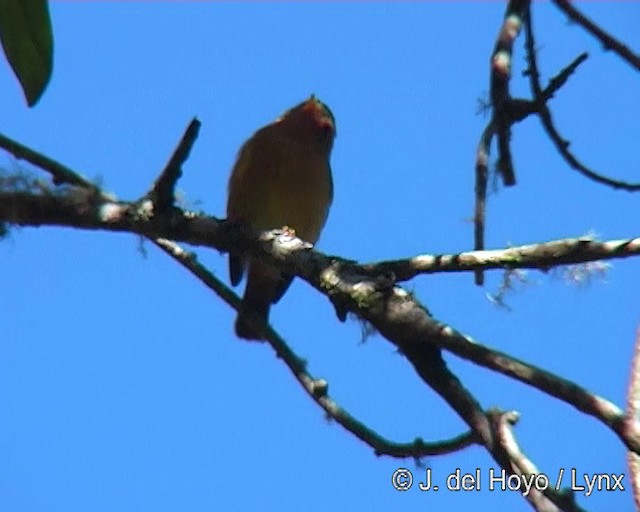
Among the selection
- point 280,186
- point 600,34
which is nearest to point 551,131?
point 600,34

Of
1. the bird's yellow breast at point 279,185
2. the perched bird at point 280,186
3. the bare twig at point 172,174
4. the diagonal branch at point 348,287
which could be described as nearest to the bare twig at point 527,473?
the diagonal branch at point 348,287

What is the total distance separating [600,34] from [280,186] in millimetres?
2321

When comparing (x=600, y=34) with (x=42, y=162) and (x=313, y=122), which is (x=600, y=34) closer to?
(x=42, y=162)

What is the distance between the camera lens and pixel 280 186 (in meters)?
4.33

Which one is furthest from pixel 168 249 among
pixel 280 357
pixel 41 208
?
pixel 41 208

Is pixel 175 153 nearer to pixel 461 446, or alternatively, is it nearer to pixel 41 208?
pixel 41 208

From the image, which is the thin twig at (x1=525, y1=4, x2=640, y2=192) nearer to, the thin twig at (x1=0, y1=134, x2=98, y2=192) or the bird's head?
the thin twig at (x1=0, y1=134, x2=98, y2=192)

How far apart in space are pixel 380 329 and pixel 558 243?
365 mm

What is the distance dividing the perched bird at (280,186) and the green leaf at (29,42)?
2518 mm

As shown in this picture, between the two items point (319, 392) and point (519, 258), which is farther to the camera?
point (319, 392)

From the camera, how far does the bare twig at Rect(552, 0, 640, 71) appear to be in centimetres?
212

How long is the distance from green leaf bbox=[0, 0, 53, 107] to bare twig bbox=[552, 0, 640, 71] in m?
1.26

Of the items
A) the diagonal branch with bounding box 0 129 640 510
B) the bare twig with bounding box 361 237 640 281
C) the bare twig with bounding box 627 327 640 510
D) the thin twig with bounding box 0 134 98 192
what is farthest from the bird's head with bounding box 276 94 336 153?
the bare twig with bounding box 627 327 640 510

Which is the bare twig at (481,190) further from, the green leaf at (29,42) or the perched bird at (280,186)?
the perched bird at (280,186)
